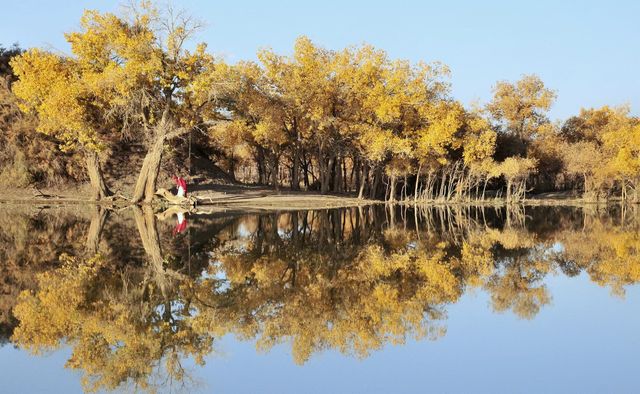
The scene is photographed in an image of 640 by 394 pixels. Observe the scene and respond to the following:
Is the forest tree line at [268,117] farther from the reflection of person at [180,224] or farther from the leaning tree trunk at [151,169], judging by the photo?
the reflection of person at [180,224]

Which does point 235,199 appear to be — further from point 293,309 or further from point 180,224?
point 293,309

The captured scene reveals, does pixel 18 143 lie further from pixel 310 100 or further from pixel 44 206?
pixel 310 100

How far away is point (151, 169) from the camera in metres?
37.6

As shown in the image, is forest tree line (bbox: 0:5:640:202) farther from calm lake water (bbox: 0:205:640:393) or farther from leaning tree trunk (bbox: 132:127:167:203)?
calm lake water (bbox: 0:205:640:393)

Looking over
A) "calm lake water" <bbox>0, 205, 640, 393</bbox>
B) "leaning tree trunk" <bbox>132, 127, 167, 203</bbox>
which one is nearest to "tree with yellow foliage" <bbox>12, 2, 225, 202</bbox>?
"leaning tree trunk" <bbox>132, 127, 167, 203</bbox>

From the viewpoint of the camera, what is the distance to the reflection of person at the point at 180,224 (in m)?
23.8

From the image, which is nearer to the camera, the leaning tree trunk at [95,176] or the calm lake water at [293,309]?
the calm lake water at [293,309]

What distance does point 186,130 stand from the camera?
120 feet

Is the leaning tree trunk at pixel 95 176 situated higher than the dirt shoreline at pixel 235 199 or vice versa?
the leaning tree trunk at pixel 95 176

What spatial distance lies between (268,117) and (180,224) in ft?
57.3

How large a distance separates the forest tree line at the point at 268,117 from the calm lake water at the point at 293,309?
14.9 meters

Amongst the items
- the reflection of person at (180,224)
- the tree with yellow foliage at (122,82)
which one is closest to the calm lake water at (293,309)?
the reflection of person at (180,224)

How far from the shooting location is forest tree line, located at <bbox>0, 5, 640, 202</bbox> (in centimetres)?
3506

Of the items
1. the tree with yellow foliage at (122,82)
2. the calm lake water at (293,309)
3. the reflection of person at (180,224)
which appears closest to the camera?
the calm lake water at (293,309)
